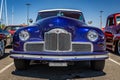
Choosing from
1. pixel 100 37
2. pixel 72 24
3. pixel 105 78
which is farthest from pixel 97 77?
pixel 72 24

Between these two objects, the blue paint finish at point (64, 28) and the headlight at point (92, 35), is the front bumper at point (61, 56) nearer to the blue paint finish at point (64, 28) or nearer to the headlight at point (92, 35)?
the blue paint finish at point (64, 28)

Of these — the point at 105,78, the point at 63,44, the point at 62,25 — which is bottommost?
the point at 105,78

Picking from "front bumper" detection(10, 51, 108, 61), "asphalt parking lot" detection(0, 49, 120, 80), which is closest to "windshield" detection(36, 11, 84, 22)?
"asphalt parking lot" detection(0, 49, 120, 80)

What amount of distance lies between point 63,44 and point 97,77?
121 centimetres

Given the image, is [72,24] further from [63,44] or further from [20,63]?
[20,63]

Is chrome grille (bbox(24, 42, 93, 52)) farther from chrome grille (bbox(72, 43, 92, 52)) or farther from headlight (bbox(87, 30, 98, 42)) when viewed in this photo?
headlight (bbox(87, 30, 98, 42))

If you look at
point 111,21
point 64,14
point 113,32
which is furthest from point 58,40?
point 111,21

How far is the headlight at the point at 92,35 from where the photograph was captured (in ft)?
23.6

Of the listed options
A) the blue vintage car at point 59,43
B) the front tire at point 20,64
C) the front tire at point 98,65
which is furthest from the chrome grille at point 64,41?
the front tire at point 20,64

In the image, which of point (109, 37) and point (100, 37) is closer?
point (100, 37)

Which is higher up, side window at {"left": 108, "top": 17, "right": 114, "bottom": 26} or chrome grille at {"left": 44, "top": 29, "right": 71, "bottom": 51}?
side window at {"left": 108, "top": 17, "right": 114, "bottom": 26}

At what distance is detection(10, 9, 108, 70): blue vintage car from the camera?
270 inches

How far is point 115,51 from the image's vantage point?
13.2 m

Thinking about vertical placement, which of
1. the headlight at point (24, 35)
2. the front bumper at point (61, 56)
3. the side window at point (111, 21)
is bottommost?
the front bumper at point (61, 56)
